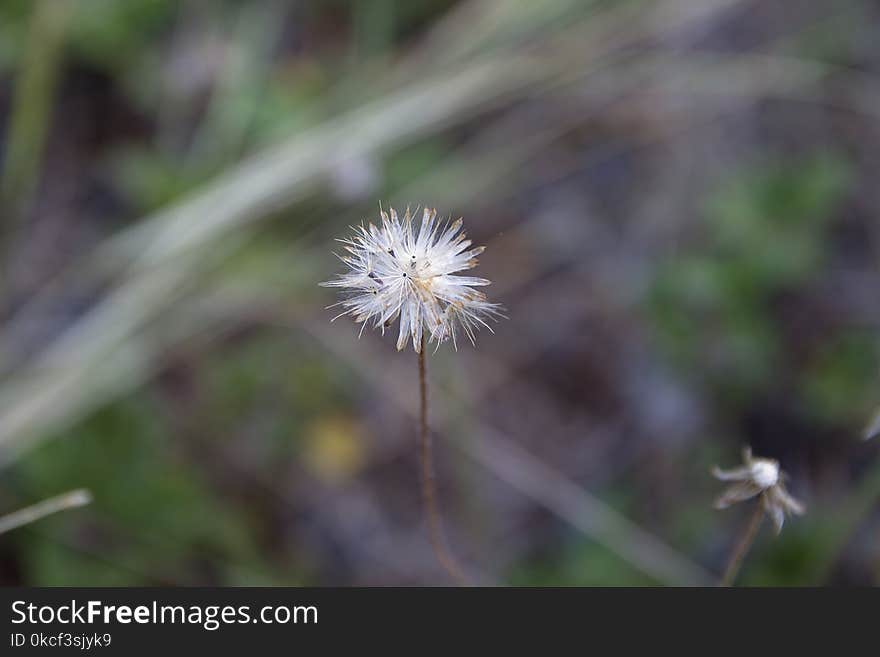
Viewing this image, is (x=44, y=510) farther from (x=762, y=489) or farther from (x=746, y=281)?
(x=746, y=281)

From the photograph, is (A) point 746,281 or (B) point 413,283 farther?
(A) point 746,281

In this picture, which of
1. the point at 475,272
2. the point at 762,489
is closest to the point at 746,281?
the point at 475,272

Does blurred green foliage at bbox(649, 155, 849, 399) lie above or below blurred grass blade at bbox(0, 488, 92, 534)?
above

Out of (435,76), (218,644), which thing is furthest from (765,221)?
(218,644)

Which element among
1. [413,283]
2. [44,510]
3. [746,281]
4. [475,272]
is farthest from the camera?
[475,272]

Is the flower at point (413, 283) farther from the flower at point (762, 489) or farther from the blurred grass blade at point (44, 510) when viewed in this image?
the blurred grass blade at point (44, 510)

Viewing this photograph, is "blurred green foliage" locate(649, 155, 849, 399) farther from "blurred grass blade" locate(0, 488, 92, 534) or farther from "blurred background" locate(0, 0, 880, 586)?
"blurred grass blade" locate(0, 488, 92, 534)

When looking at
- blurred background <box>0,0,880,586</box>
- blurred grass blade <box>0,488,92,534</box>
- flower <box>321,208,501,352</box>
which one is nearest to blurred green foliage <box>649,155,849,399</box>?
blurred background <box>0,0,880,586</box>
